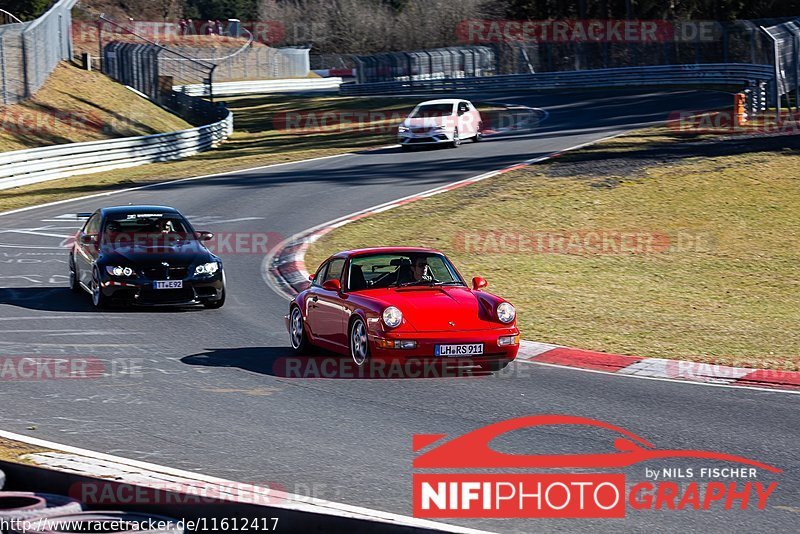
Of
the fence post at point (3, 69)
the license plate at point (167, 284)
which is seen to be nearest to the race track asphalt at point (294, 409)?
the license plate at point (167, 284)

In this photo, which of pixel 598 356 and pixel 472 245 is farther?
pixel 472 245

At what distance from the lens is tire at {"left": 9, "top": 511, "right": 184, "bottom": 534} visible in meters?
5.52

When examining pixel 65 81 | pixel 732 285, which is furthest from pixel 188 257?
pixel 65 81

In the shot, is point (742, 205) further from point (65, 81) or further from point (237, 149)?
point (65, 81)

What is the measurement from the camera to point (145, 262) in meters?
15.4

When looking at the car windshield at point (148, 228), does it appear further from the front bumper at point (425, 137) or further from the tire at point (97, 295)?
the front bumper at point (425, 137)

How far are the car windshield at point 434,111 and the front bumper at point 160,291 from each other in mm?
21479

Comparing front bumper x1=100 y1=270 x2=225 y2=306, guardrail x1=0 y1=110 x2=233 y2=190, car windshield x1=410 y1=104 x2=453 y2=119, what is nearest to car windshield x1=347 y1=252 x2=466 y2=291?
front bumper x1=100 y1=270 x2=225 y2=306

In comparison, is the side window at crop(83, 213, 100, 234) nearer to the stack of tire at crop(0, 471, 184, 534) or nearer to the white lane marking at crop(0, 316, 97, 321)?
the white lane marking at crop(0, 316, 97, 321)

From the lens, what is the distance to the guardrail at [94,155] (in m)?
30.6

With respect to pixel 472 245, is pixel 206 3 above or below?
above

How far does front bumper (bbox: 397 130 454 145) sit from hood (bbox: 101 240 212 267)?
20.0m

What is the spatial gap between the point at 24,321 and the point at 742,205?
633 inches

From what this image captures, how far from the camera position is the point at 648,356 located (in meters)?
12.5
